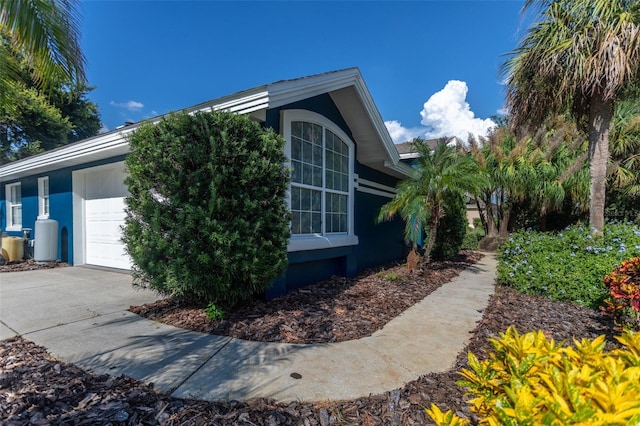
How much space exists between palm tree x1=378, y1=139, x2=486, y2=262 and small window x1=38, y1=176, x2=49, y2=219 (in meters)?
10.1

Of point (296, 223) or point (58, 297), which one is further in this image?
point (296, 223)

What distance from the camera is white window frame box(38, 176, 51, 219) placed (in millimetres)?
9672

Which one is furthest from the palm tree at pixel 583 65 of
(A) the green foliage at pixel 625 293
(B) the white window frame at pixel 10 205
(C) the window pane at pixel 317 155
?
(B) the white window frame at pixel 10 205

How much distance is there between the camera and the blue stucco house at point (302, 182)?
18.4 ft

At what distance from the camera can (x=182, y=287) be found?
13.6 feet

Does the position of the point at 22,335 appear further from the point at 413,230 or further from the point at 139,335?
the point at 413,230

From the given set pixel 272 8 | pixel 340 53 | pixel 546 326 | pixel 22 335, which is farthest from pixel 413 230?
pixel 340 53

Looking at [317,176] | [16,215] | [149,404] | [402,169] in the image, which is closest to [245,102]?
[317,176]

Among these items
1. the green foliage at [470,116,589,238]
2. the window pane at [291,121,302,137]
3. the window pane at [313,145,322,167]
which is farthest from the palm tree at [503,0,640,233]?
the window pane at [291,121,302,137]

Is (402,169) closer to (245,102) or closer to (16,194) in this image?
(245,102)

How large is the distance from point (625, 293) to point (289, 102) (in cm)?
492

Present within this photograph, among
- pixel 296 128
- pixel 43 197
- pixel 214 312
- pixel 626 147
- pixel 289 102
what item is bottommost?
pixel 214 312

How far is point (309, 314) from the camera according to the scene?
15.1 ft

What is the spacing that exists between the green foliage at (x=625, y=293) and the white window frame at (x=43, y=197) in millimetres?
13171
